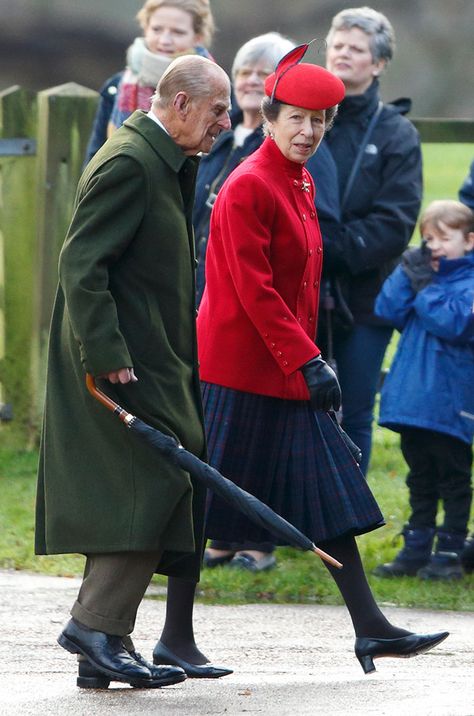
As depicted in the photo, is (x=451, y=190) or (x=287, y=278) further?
(x=451, y=190)

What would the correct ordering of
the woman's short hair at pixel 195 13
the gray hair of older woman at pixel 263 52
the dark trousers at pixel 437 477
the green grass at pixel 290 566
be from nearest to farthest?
the green grass at pixel 290 566, the dark trousers at pixel 437 477, the gray hair of older woman at pixel 263 52, the woman's short hair at pixel 195 13

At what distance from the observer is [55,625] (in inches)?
229

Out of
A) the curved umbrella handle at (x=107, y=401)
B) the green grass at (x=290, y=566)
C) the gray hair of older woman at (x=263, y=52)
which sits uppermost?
the gray hair of older woman at (x=263, y=52)

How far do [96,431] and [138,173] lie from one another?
723 millimetres

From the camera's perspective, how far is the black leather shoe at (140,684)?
15.9 feet

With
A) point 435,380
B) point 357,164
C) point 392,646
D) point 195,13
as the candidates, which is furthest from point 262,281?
point 195,13

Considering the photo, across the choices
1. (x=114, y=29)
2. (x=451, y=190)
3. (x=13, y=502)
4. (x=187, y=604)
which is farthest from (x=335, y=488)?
(x=451, y=190)

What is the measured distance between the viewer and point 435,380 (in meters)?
Answer: 6.53

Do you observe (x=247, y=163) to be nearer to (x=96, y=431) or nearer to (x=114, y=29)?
(x=96, y=431)

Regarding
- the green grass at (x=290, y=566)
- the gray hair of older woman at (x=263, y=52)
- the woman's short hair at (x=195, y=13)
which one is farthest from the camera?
the woman's short hair at (x=195, y=13)

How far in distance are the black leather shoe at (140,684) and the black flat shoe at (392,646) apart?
1.81 feet

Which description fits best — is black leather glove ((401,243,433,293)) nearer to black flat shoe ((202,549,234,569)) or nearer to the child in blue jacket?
the child in blue jacket

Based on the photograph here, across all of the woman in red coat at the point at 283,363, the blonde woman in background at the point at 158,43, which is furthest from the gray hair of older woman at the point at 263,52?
the woman in red coat at the point at 283,363

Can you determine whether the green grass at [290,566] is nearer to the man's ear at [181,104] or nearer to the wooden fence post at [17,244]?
the wooden fence post at [17,244]
